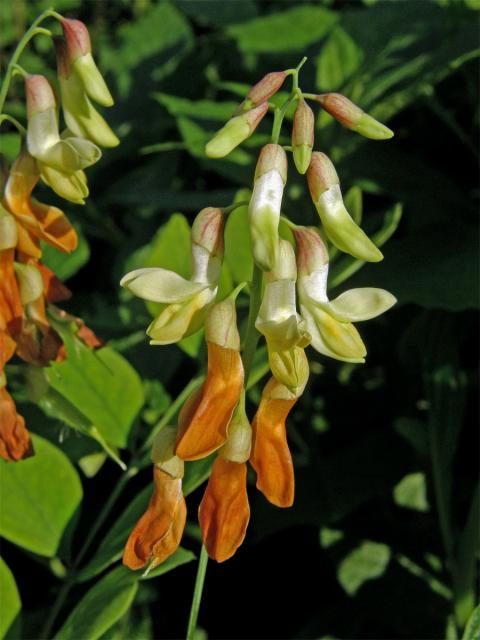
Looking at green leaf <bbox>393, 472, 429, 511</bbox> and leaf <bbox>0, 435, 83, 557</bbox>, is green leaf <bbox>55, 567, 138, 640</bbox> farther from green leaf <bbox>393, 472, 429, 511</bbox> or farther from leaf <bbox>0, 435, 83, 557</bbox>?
green leaf <bbox>393, 472, 429, 511</bbox>

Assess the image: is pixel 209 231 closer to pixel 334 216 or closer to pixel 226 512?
pixel 334 216

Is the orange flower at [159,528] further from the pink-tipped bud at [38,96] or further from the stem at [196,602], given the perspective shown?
the pink-tipped bud at [38,96]

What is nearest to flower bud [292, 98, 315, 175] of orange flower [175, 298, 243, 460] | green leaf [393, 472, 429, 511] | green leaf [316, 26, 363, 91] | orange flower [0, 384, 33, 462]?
orange flower [175, 298, 243, 460]

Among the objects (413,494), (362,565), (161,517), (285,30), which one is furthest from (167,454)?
(285,30)

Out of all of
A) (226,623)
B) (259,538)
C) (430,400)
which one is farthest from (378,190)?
(226,623)

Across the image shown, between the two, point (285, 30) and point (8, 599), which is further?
point (285, 30)

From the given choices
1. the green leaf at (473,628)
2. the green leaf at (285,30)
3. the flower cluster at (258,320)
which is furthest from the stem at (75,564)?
the green leaf at (285,30)
